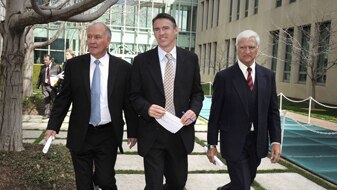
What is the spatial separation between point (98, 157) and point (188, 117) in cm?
104

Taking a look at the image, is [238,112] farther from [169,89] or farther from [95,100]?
[95,100]

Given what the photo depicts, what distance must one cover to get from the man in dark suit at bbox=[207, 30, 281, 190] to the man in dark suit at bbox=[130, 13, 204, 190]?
325 millimetres

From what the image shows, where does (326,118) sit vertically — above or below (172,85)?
below

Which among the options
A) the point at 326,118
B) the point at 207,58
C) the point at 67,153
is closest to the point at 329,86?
the point at 326,118

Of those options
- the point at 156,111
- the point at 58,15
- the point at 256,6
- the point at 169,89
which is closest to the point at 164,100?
the point at 169,89

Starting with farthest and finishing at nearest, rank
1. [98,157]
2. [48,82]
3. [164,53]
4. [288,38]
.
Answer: [288,38]
[48,82]
[98,157]
[164,53]

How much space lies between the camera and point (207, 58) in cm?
4112

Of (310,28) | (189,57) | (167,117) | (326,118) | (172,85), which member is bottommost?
(326,118)

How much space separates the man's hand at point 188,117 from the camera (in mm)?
3417

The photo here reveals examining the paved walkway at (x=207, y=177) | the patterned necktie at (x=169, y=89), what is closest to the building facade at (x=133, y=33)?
the paved walkway at (x=207, y=177)

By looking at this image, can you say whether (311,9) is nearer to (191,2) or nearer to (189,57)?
(189,57)

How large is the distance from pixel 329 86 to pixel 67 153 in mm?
17681

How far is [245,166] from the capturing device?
3.74m

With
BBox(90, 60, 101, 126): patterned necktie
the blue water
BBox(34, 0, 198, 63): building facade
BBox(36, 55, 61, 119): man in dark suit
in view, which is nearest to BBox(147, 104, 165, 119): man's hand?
BBox(90, 60, 101, 126): patterned necktie
